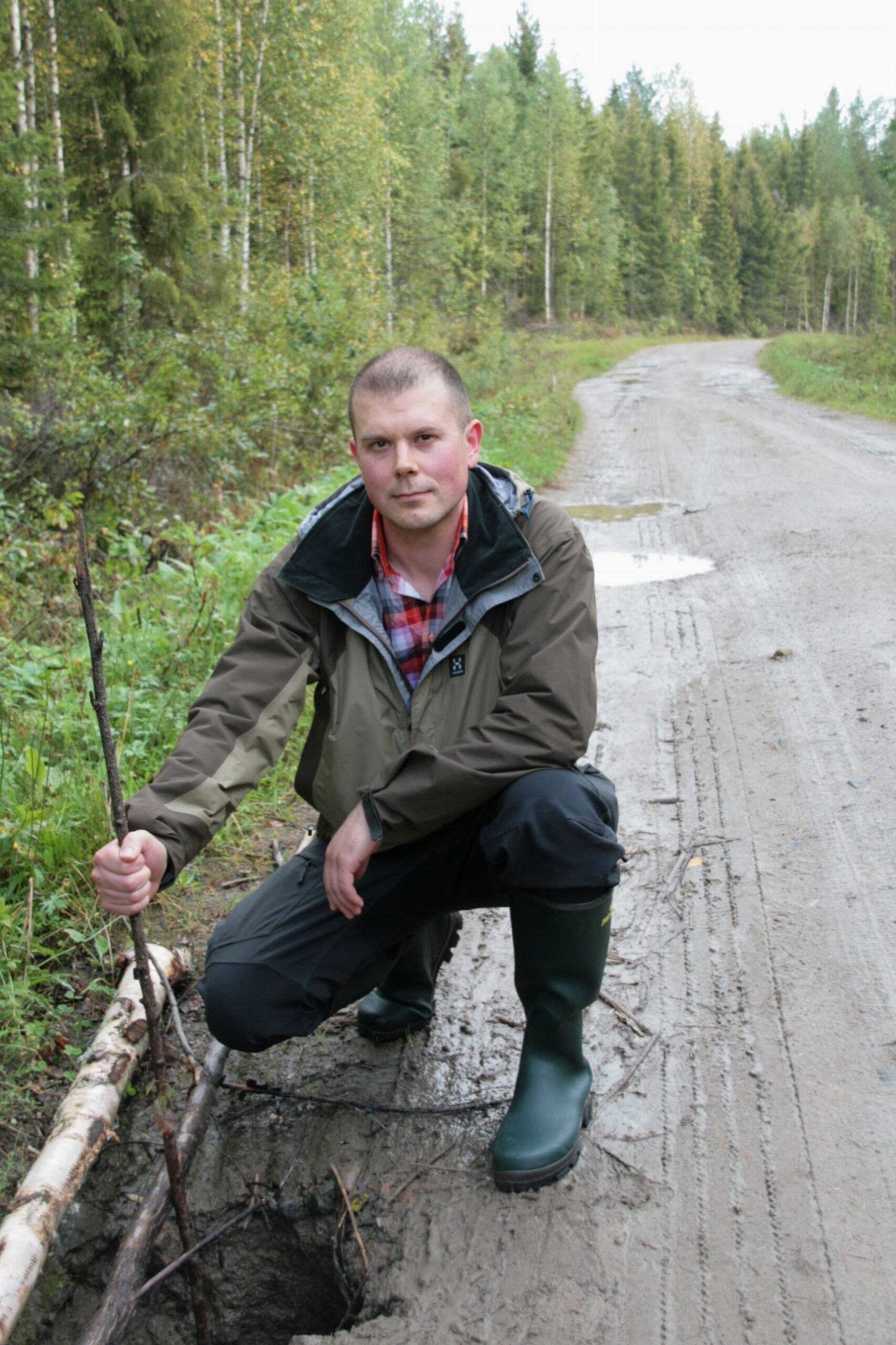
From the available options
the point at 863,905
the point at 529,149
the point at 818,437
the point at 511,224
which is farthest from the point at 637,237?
the point at 863,905

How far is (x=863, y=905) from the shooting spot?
312 centimetres

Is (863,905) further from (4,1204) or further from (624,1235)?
(4,1204)

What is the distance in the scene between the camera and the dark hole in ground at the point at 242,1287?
7.41 ft

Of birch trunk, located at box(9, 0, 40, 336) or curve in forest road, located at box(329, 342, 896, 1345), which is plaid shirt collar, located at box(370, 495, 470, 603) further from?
birch trunk, located at box(9, 0, 40, 336)

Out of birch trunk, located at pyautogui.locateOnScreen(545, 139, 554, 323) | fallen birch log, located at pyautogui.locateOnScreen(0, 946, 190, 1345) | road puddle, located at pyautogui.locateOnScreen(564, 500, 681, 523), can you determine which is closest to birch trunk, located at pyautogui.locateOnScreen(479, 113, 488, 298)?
birch trunk, located at pyautogui.locateOnScreen(545, 139, 554, 323)

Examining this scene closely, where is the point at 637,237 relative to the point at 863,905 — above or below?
above

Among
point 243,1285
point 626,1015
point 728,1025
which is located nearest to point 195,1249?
point 243,1285

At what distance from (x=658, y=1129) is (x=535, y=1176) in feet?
1.13

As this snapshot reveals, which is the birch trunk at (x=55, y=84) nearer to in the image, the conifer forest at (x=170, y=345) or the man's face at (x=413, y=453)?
the conifer forest at (x=170, y=345)

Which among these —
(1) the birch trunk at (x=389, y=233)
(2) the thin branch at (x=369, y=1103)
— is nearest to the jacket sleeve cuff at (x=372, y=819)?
(2) the thin branch at (x=369, y=1103)

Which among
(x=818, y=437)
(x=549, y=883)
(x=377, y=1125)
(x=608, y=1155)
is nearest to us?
(x=549, y=883)

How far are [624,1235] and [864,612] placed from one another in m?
4.42

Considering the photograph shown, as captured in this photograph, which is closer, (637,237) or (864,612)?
(864,612)

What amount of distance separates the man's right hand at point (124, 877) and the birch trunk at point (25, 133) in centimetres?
744
